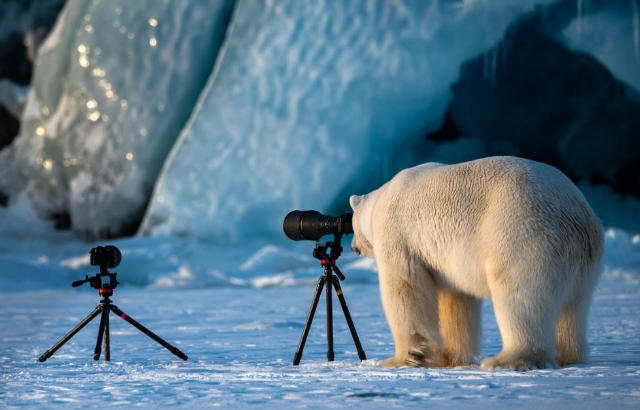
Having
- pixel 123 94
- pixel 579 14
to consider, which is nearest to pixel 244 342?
pixel 123 94

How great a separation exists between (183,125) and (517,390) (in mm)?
9357

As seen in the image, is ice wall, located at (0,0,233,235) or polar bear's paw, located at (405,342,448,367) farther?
ice wall, located at (0,0,233,235)

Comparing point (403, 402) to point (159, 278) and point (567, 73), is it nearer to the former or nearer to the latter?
point (159, 278)

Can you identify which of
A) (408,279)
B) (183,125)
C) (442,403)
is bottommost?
(442,403)

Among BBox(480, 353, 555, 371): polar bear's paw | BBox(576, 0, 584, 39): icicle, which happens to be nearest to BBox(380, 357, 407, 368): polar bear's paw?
BBox(480, 353, 555, 371): polar bear's paw

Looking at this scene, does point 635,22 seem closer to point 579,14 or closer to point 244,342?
point 579,14

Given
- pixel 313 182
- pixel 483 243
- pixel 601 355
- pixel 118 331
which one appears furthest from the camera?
pixel 313 182

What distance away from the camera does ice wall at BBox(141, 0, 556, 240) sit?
10.1 metres

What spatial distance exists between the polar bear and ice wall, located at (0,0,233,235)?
8.11m

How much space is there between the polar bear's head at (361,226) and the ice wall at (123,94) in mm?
7826

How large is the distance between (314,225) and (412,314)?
640mm

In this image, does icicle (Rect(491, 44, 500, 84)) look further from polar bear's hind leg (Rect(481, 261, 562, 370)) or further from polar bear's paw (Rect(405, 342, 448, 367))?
polar bear's hind leg (Rect(481, 261, 562, 370))

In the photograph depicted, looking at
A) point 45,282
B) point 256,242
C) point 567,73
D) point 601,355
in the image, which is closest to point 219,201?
point 256,242

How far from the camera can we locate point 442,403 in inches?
90.1
